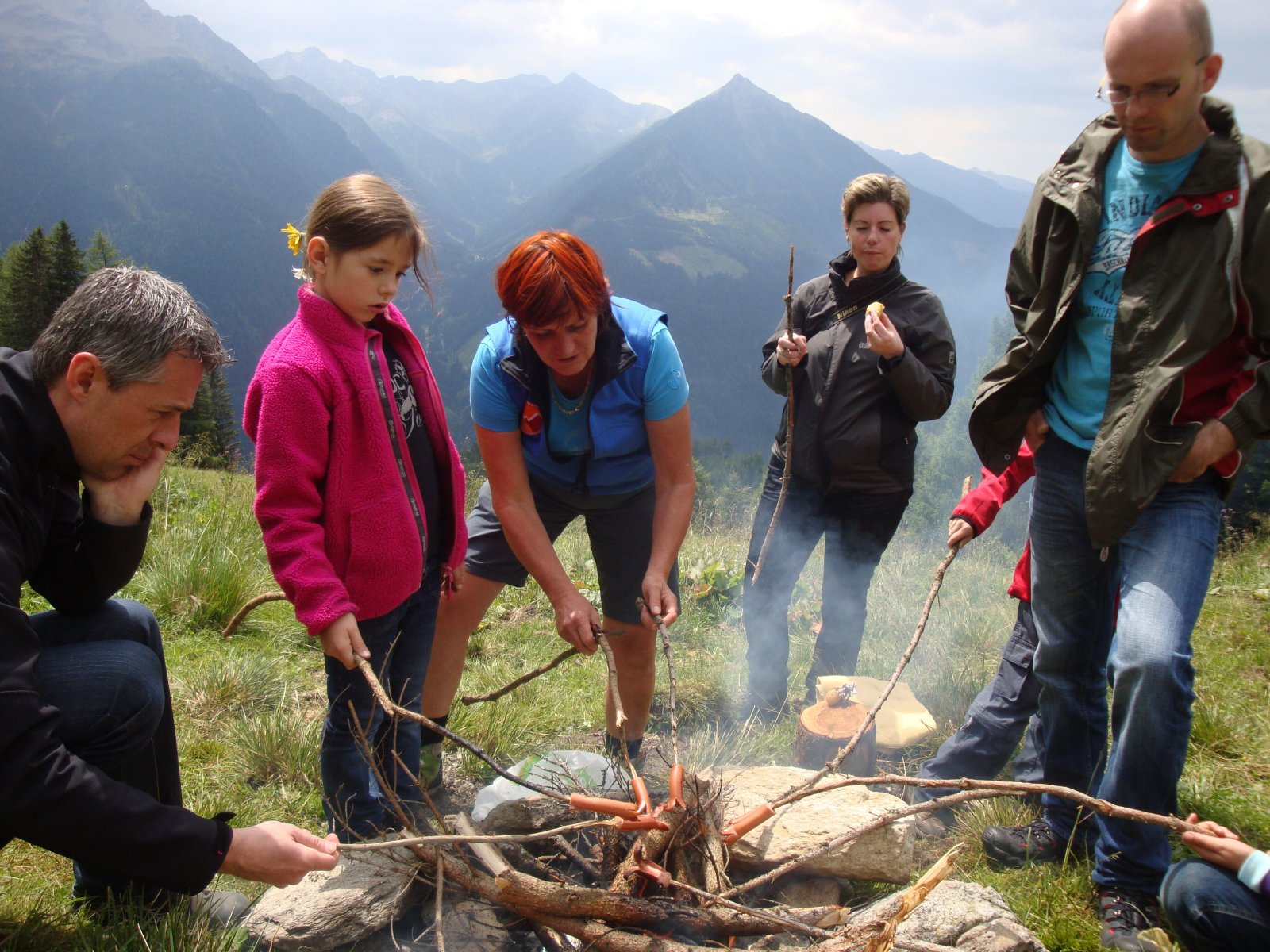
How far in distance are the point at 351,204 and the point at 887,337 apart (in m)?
1.87

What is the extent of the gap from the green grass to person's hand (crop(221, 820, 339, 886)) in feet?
1.25

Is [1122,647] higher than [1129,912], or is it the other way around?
[1122,647]

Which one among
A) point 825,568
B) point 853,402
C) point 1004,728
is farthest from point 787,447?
point 1004,728

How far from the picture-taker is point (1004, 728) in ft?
8.09

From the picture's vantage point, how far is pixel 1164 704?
1.73m

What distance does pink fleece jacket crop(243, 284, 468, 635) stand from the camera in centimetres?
182

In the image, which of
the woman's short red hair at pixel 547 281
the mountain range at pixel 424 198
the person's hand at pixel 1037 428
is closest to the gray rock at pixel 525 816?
the woman's short red hair at pixel 547 281

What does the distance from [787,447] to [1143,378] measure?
1.48m

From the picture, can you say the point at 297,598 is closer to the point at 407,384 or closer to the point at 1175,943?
the point at 407,384

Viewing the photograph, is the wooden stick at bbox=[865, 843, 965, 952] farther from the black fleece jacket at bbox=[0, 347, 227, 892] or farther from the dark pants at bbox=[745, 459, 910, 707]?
the dark pants at bbox=[745, 459, 910, 707]

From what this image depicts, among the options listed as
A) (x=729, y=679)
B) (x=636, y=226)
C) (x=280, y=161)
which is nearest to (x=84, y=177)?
(x=280, y=161)

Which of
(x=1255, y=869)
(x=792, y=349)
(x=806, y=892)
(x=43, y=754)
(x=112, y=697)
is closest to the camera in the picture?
(x=43, y=754)

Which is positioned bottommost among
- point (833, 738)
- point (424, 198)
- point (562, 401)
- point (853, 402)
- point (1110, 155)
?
point (833, 738)

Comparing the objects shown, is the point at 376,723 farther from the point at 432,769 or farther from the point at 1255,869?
the point at 1255,869
